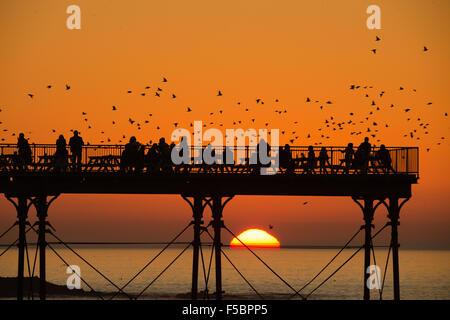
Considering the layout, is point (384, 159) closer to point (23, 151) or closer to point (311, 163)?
point (311, 163)

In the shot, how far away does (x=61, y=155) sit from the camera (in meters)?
43.7

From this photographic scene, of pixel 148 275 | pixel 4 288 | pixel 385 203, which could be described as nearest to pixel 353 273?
pixel 148 275

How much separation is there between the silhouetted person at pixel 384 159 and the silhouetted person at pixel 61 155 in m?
14.1

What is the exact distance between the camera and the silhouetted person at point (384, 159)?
44.5 metres

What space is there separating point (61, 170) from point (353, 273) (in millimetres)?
157413

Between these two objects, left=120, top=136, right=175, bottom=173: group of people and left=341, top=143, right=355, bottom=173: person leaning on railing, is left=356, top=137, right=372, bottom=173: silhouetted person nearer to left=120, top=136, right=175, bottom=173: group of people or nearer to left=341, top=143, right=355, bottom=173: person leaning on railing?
left=341, top=143, right=355, bottom=173: person leaning on railing

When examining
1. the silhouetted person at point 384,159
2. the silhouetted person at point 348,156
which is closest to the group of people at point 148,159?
the silhouetted person at point 348,156

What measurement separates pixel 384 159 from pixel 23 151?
16.2 m

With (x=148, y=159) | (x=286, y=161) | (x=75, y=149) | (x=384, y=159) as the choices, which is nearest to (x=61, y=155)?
(x=75, y=149)

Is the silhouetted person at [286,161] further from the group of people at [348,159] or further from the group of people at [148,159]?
the group of people at [148,159]

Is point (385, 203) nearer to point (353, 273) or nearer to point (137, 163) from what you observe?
point (137, 163)
